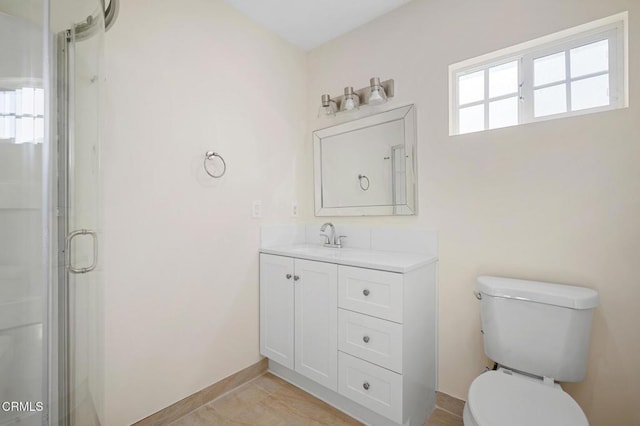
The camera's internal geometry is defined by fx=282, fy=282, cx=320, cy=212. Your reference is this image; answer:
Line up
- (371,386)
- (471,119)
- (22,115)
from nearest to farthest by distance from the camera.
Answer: (22,115) < (371,386) < (471,119)

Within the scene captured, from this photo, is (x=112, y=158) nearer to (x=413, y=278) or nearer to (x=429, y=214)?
(x=413, y=278)

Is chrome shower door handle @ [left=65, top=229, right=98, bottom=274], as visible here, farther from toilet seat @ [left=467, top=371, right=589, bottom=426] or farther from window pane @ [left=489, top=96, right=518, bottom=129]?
window pane @ [left=489, top=96, right=518, bottom=129]

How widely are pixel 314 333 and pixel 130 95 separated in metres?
1.62

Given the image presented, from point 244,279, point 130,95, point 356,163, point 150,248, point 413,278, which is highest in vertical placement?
point 130,95

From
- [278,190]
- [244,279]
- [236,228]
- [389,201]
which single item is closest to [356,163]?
[389,201]

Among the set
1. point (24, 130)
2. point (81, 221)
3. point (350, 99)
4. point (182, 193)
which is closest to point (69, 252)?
point (81, 221)

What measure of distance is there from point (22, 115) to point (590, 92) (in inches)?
85.6

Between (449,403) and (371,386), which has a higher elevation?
(371,386)

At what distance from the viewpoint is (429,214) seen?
5.62 ft

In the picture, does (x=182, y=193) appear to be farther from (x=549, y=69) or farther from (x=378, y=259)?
(x=549, y=69)

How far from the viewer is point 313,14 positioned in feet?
6.35

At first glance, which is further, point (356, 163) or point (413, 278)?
point (356, 163)

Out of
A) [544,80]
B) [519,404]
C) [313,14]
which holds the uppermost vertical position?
[313,14]

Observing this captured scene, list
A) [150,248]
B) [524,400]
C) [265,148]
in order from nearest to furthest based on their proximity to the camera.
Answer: [524,400], [150,248], [265,148]
